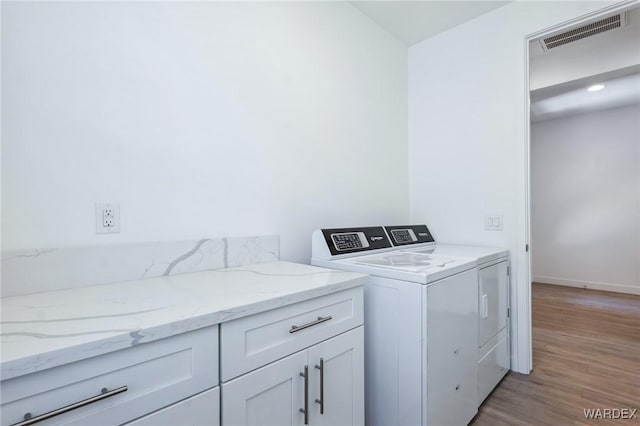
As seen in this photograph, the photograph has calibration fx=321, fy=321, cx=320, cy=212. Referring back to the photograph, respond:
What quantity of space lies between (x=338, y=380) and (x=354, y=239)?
0.85 metres

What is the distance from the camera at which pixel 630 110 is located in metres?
4.05

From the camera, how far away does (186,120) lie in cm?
143

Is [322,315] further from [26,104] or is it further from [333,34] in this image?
[333,34]

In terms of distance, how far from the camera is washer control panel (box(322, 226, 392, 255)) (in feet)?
5.80

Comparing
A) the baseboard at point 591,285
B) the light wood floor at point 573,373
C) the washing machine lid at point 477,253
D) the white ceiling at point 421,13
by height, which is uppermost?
the white ceiling at point 421,13

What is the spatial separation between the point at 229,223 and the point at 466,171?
6.17 ft

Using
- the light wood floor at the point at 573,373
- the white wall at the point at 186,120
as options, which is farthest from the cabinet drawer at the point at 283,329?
the light wood floor at the point at 573,373

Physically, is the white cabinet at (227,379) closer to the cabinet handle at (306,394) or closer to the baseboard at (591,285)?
the cabinet handle at (306,394)

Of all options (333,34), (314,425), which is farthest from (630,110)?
(314,425)

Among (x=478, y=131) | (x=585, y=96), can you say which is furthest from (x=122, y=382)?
(x=585, y=96)

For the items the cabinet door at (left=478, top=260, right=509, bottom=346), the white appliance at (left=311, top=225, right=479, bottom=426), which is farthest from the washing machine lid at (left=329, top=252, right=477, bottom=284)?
the cabinet door at (left=478, top=260, right=509, bottom=346)

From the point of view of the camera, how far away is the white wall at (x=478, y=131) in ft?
7.23

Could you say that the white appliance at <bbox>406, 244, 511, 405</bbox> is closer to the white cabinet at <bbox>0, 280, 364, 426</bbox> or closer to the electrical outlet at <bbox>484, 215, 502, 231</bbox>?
the electrical outlet at <bbox>484, 215, 502, 231</bbox>

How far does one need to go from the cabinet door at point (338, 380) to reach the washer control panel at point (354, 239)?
55 centimetres
